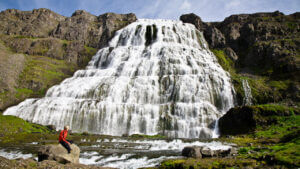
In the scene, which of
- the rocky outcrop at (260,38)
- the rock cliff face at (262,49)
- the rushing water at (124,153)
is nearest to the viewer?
the rushing water at (124,153)

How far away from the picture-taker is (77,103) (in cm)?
3684

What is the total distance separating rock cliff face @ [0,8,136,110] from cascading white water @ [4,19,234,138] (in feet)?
30.3

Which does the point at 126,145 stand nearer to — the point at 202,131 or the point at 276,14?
the point at 202,131

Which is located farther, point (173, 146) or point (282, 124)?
point (282, 124)

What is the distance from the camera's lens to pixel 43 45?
7375 centimetres

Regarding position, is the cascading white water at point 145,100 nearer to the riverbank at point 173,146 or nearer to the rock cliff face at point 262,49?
the riverbank at point 173,146

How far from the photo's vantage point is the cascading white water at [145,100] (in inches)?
1321

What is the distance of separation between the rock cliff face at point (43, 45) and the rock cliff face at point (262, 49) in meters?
39.0

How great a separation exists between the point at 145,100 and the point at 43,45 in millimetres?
54411

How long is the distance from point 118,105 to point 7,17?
3285 inches

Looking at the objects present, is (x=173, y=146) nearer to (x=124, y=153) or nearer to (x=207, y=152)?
(x=124, y=153)

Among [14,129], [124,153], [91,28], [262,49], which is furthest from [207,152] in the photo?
[91,28]

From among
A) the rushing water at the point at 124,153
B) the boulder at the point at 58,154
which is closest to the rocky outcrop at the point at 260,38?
the rushing water at the point at 124,153

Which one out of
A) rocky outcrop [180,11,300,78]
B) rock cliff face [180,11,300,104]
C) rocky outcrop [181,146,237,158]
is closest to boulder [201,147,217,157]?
rocky outcrop [181,146,237,158]
